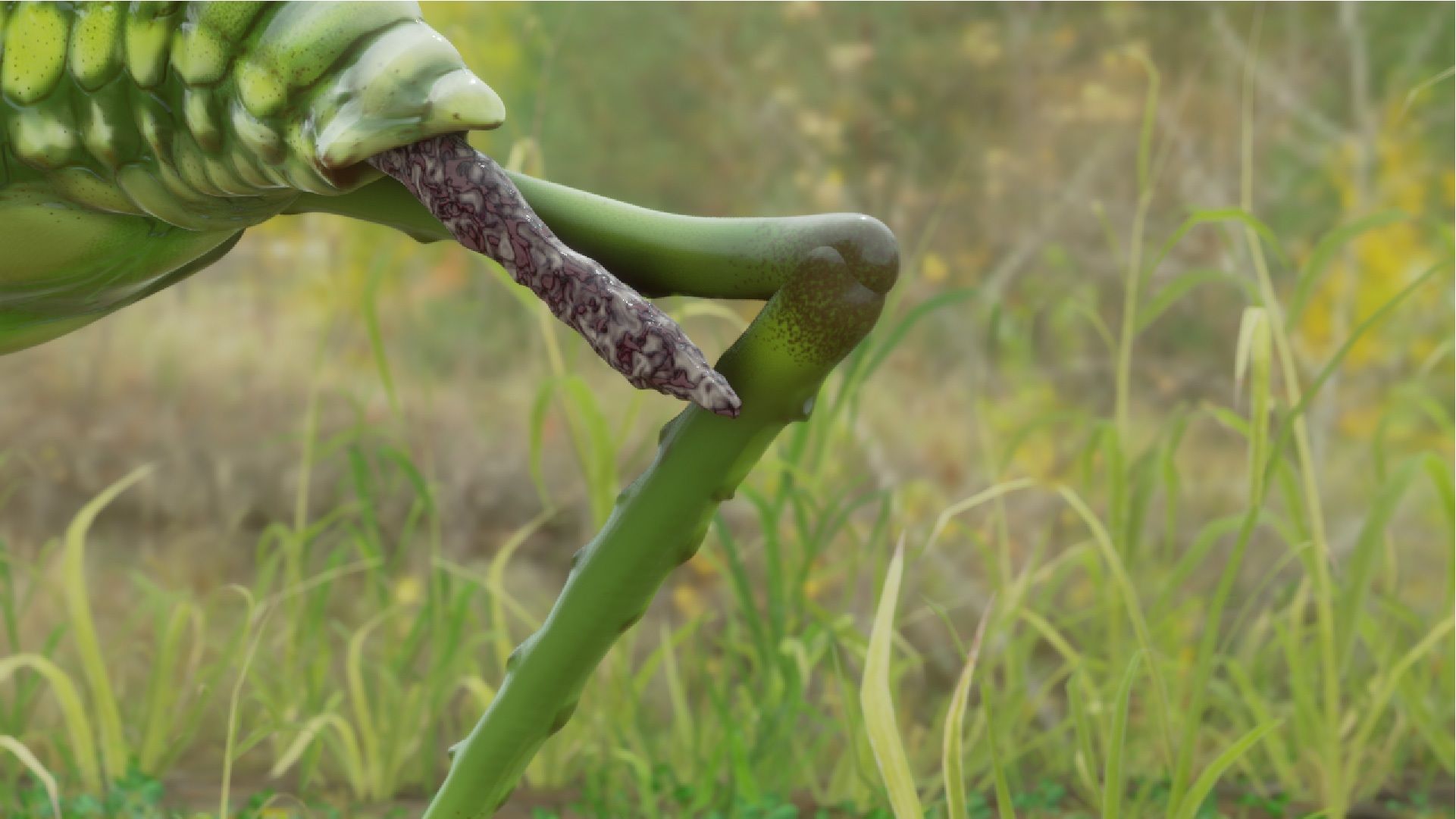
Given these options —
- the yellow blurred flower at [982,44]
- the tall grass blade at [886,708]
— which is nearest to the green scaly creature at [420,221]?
the tall grass blade at [886,708]


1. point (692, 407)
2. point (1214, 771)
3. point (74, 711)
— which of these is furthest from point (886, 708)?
point (74, 711)

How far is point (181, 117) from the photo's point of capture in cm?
44

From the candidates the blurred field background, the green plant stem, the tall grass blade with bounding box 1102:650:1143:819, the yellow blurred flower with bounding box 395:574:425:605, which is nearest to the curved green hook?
the green plant stem

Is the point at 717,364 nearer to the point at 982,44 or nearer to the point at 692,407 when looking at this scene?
the point at 692,407

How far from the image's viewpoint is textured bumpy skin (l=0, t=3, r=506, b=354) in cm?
40

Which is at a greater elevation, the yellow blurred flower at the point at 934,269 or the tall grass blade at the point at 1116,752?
the yellow blurred flower at the point at 934,269

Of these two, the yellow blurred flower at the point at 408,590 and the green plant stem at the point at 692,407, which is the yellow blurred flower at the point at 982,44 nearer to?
the yellow blurred flower at the point at 408,590

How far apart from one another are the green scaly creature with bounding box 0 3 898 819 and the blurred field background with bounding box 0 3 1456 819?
0.55 meters

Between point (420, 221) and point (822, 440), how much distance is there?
67cm

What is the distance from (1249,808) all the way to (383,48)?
1001 mm

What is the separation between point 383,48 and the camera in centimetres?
41

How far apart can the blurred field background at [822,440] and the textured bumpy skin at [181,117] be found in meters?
0.56

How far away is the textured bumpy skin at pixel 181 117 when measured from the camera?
1.32 feet

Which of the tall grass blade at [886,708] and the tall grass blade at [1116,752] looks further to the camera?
the tall grass blade at [1116,752]
